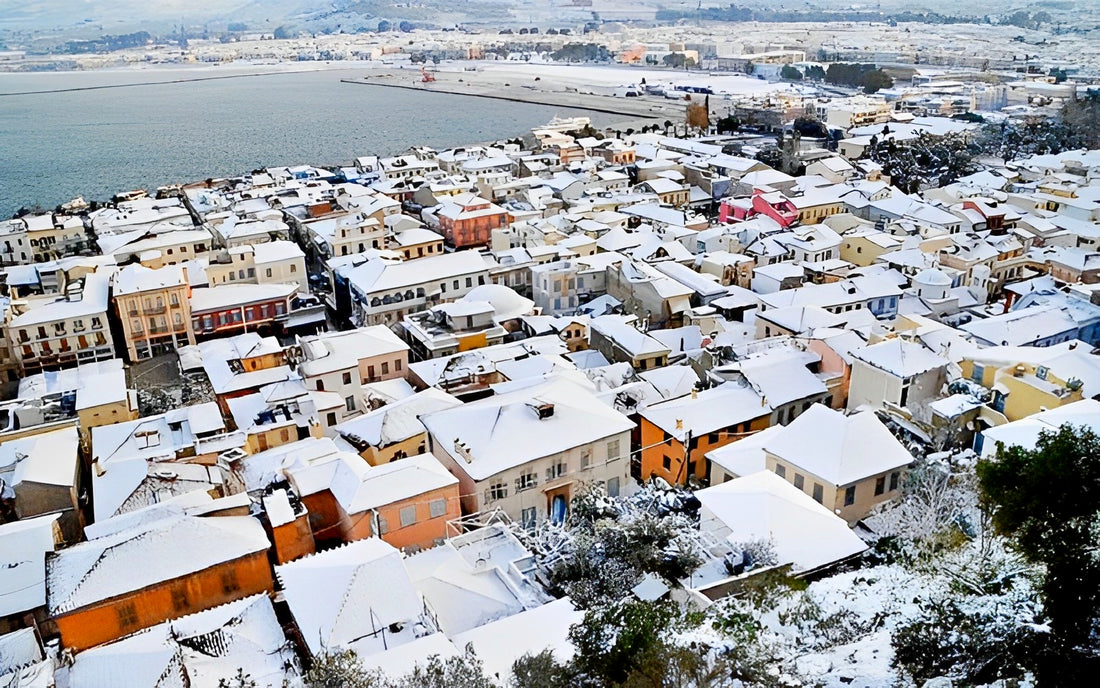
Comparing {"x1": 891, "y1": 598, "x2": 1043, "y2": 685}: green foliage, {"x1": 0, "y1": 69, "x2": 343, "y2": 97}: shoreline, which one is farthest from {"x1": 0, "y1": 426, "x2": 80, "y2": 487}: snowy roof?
{"x1": 0, "y1": 69, "x2": 343, "y2": 97}: shoreline

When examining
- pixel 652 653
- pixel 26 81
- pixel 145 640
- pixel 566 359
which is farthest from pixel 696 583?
pixel 26 81

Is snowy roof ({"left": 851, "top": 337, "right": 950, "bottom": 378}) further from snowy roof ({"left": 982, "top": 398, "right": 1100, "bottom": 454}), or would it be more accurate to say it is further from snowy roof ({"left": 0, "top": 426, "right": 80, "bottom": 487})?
snowy roof ({"left": 0, "top": 426, "right": 80, "bottom": 487})

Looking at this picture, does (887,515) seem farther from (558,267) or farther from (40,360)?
(40,360)

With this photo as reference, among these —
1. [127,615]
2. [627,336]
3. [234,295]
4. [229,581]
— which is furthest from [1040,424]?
[234,295]

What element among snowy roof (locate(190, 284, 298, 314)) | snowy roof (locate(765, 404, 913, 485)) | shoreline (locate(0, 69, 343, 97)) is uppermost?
shoreline (locate(0, 69, 343, 97))

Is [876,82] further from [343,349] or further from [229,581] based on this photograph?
[229,581]

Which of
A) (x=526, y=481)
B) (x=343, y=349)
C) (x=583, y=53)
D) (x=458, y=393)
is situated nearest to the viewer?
(x=526, y=481)
